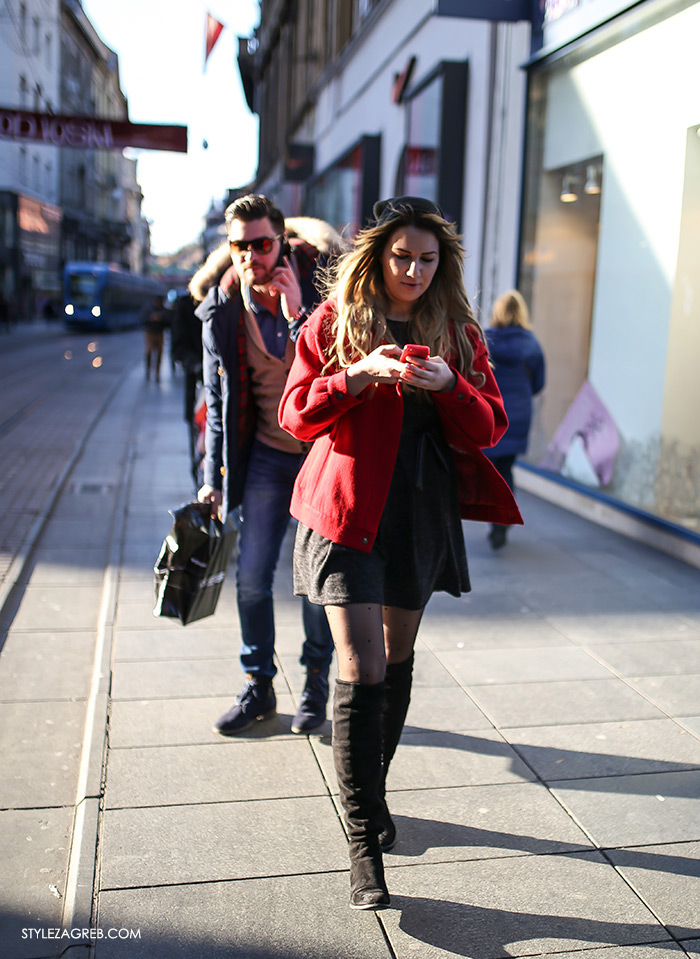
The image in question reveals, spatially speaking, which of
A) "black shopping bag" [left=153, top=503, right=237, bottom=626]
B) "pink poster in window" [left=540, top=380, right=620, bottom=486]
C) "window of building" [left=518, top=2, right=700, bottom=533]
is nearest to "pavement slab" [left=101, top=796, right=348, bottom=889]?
"black shopping bag" [left=153, top=503, right=237, bottom=626]

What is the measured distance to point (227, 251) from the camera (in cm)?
351

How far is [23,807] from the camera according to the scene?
10.1 feet

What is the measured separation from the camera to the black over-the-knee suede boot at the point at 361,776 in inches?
101

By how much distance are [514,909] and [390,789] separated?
2.45 ft

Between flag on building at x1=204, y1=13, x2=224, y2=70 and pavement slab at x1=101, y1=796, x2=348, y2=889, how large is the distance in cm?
1800

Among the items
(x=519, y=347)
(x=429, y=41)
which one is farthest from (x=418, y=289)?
(x=429, y=41)

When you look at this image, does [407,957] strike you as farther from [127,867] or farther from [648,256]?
[648,256]

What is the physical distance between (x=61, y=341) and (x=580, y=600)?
3473 cm

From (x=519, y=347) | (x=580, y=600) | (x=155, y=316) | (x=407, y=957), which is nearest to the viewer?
(x=407, y=957)

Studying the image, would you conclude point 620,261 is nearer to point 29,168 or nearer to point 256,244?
point 256,244

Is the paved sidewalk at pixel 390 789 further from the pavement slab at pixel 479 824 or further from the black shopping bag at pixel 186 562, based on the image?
the black shopping bag at pixel 186 562

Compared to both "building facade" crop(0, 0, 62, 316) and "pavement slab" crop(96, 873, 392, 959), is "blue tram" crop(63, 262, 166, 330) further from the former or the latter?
"pavement slab" crop(96, 873, 392, 959)

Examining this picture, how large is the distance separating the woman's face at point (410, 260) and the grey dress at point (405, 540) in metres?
0.13

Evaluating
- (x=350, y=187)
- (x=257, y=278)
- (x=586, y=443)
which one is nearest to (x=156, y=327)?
(x=350, y=187)
